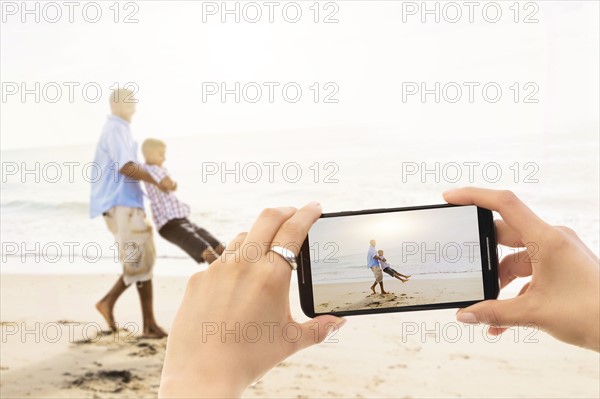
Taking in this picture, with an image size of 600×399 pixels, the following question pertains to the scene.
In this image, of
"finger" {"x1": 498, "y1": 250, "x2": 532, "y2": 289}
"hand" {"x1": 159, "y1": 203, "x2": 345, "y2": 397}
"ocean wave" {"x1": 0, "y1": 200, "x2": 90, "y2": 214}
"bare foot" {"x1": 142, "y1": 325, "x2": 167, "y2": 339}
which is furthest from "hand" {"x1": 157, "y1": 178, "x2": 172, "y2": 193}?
"ocean wave" {"x1": 0, "y1": 200, "x2": 90, "y2": 214}

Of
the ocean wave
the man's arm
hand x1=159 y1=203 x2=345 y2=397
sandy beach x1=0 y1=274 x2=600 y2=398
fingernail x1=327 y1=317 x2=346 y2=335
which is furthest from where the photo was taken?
the ocean wave

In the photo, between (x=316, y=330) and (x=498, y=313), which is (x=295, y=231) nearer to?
(x=316, y=330)

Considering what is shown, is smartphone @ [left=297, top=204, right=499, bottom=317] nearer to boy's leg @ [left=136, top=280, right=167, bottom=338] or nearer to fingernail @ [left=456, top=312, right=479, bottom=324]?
fingernail @ [left=456, top=312, right=479, bottom=324]

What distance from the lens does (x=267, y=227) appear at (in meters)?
0.91

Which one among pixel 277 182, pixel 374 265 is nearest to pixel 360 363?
pixel 374 265

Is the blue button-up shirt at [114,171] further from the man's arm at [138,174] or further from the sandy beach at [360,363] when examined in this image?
the sandy beach at [360,363]

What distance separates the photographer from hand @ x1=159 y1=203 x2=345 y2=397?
815 millimetres

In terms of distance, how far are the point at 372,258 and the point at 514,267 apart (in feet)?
0.90

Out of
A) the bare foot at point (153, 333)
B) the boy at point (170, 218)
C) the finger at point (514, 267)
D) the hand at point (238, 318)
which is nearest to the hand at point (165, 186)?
the boy at point (170, 218)

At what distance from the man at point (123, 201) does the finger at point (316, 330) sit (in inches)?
103

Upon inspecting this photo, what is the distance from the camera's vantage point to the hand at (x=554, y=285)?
37.6 inches

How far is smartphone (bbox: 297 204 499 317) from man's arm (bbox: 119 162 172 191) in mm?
2421

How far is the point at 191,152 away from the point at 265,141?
1.29m

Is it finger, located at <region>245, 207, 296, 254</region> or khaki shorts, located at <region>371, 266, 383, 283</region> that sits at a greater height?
finger, located at <region>245, 207, 296, 254</region>
